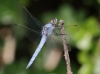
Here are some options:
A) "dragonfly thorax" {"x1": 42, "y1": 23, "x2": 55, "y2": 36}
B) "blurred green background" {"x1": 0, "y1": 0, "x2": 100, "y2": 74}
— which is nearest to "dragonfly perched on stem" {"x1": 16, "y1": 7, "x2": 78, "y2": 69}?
"dragonfly thorax" {"x1": 42, "y1": 23, "x2": 55, "y2": 36}

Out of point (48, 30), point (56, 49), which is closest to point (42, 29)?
point (48, 30)

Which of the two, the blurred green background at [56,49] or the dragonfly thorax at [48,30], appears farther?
the blurred green background at [56,49]

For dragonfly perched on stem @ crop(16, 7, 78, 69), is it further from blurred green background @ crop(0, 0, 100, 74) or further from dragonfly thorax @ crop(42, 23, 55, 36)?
blurred green background @ crop(0, 0, 100, 74)

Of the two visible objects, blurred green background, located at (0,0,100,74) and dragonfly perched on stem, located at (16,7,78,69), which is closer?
dragonfly perched on stem, located at (16,7,78,69)

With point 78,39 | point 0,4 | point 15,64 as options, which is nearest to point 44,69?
point 15,64

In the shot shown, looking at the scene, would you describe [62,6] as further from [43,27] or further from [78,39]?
[43,27]

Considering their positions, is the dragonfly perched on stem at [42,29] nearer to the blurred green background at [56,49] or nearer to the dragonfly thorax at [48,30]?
the dragonfly thorax at [48,30]

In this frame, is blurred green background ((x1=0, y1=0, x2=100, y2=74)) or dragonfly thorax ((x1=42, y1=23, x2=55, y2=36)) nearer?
dragonfly thorax ((x1=42, y1=23, x2=55, y2=36))

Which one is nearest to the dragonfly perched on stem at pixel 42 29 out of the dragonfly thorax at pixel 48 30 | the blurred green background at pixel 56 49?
the dragonfly thorax at pixel 48 30
